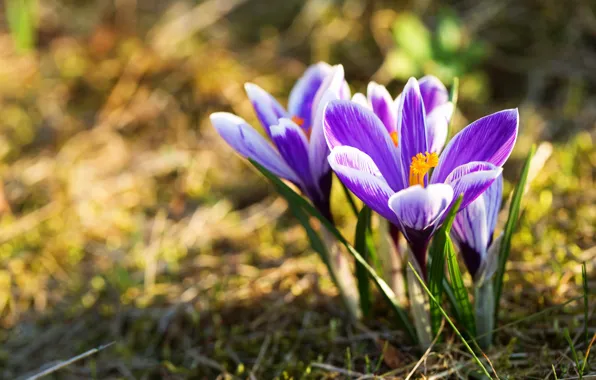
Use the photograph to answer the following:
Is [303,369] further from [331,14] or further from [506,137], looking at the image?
[331,14]

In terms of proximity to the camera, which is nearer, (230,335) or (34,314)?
(230,335)

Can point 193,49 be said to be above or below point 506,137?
above

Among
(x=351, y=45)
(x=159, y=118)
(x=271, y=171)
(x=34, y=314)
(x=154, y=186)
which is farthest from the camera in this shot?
(x=351, y=45)

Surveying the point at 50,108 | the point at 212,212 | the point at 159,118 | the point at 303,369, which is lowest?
the point at 303,369

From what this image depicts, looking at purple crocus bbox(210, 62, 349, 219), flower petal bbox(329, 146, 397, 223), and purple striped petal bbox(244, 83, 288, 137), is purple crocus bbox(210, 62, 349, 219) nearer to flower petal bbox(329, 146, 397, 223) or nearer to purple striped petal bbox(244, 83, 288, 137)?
purple striped petal bbox(244, 83, 288, 137)

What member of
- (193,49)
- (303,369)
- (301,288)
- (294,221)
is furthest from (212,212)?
(193,49)

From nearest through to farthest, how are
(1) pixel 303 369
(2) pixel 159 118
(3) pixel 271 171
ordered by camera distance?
(3) pixel 271 171
(1) pixel 303 369
(2) pixel 159 118

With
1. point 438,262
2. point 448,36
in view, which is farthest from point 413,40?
point 438,262
